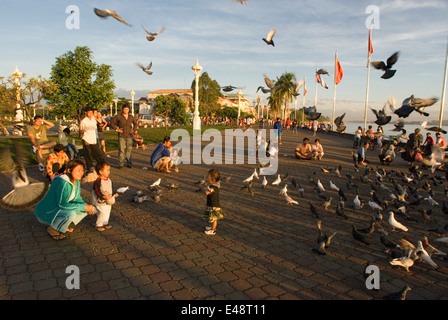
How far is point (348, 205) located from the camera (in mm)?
6562

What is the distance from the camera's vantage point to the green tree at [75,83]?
1994 centimetres

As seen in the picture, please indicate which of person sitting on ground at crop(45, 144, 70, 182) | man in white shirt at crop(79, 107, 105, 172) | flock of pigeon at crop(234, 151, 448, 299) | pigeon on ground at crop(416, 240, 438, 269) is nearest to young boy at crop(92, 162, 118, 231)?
person sitting on ground at crop(45, 144, 70, 182)

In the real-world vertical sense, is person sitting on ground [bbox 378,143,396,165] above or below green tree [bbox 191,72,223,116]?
below

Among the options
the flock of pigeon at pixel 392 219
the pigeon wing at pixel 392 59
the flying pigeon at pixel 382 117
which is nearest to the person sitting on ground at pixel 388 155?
the flying pigeon at pixel 382 117

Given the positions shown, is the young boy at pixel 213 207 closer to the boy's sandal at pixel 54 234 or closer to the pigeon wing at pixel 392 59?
the boy's sandal at pixel 54 234

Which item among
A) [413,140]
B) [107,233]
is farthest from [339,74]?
[107,233]

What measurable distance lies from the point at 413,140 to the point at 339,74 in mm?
20212

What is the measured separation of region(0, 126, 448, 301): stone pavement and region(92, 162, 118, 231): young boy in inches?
8.1

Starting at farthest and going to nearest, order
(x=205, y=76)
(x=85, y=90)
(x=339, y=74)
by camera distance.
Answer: (x=205, y=76)
(x=339, y=74)
(x=85, y=90)

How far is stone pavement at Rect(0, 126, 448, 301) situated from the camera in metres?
3.20

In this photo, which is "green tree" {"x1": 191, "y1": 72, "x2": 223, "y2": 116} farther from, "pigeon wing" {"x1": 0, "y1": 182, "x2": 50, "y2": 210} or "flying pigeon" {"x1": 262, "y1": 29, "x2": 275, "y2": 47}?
"pigeon wing" {"x1": 0, "y1": 182, "x2": 50, "y2": 210}

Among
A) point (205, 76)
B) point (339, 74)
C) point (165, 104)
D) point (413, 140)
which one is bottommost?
point (413, 140)

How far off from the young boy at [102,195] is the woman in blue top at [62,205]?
0.30 m
